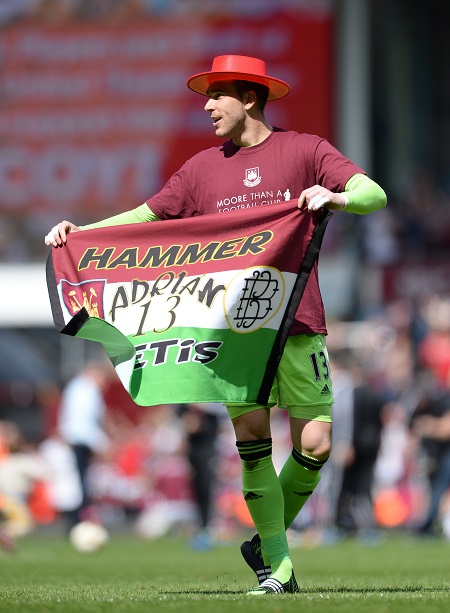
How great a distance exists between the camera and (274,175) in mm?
7207

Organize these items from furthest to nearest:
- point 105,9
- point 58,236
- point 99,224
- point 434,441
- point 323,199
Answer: point 105,9
point 434,441
point 99,224
point 58,236
point 323,199

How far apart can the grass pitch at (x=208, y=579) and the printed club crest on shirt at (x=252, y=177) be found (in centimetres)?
202

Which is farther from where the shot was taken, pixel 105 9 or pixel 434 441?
pixel 105 9

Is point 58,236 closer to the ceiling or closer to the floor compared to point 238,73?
closer to the floor

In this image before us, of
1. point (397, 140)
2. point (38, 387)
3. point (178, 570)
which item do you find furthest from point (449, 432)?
point (397, 140)

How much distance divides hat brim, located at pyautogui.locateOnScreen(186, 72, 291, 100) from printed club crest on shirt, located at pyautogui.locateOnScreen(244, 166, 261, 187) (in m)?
0.45

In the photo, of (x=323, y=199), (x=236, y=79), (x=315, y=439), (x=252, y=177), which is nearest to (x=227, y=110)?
(x=236, y=79)

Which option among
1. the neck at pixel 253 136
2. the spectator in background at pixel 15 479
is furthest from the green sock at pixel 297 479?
the spectator in background at pixel 15 479

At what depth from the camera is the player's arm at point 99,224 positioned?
24.4 ft

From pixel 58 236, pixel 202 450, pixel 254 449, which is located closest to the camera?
pixel 254 449

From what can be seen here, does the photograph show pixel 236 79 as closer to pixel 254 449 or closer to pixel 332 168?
pixel 332 168

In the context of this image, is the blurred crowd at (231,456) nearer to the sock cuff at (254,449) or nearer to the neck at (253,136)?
the sock cuff at (254,449)

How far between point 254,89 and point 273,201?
60cm

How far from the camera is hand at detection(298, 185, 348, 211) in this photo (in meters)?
6.77
